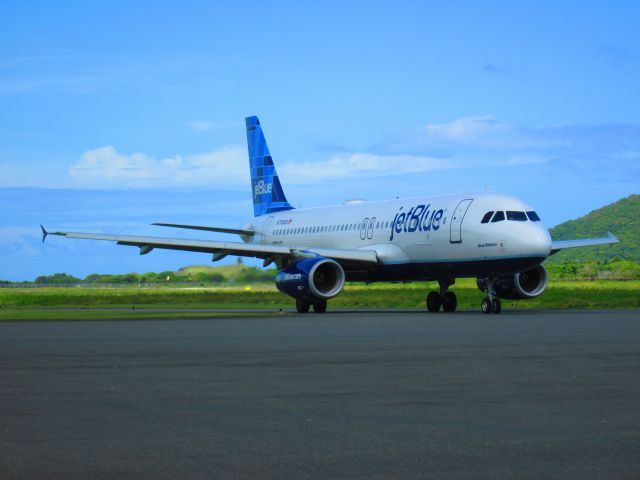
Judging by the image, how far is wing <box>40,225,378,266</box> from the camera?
35.3 metres

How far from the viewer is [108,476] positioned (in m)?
6.51

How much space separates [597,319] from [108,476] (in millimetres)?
21336

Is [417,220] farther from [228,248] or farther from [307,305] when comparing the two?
[228,248]

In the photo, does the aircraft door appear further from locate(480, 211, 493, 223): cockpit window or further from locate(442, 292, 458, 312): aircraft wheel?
locate(442, 292, 458, 312): aircraft wheel

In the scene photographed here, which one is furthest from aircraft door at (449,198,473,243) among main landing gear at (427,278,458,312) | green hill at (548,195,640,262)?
green hill at (548,195,640,262)

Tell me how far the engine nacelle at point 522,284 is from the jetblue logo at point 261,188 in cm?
1613

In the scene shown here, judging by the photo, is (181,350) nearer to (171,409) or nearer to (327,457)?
(171,409)

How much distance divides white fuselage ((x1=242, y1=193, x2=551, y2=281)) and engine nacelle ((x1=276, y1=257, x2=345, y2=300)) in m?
1.89

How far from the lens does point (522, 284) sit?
34594 mm

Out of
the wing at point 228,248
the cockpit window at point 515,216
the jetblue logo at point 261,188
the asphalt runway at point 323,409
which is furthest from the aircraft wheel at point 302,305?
the asphalt runway at point 323,409

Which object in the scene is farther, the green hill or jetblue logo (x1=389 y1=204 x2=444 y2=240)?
the green hill

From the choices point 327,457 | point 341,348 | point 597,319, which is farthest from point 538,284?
point 327,457

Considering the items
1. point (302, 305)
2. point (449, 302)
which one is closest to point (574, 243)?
point (449, 302)

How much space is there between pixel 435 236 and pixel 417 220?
1367 mm
